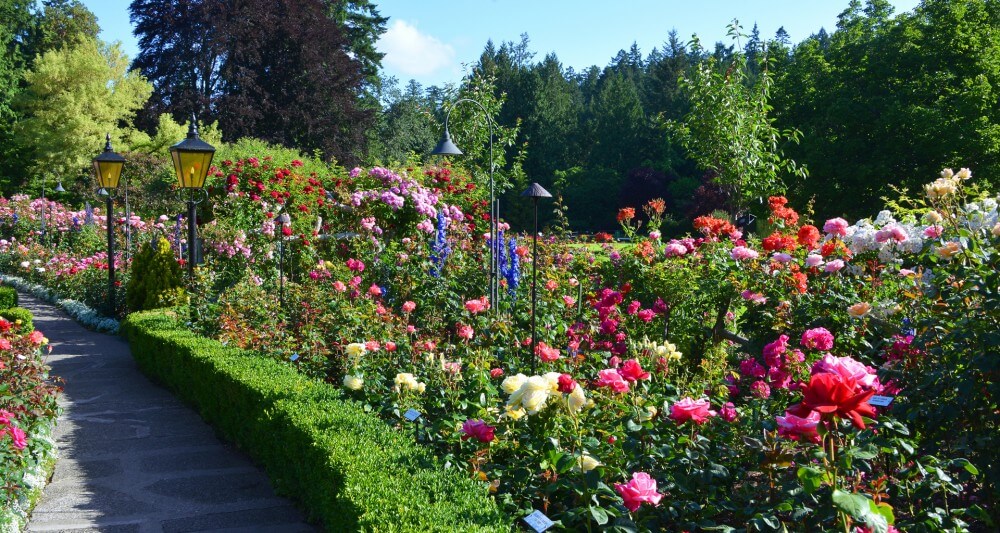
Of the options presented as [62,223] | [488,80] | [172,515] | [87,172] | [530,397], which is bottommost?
[172,515]

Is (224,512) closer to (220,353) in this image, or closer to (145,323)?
(220,353)

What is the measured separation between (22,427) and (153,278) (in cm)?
468

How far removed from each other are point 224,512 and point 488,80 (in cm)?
1483

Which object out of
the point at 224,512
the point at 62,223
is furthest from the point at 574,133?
the point at 224,512

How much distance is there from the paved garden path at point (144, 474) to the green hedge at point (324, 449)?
13 centimetres

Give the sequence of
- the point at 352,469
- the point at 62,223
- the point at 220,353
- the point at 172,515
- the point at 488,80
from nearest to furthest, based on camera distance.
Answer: the point at 352,469 < the point at 172,515 < the point at 220,353 < the point at 62,223 < the point at 488,80

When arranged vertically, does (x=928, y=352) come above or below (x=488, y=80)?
below

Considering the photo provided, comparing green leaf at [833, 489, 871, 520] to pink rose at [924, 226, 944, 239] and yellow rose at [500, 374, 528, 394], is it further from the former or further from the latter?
pink rose at [924, 226, 944, 239]

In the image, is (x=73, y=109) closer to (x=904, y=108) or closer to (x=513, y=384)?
(x=904, y=108)

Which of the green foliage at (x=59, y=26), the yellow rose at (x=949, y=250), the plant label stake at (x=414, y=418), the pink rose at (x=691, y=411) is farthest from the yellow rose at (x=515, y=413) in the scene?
the green foliage at (x=59, y=26)

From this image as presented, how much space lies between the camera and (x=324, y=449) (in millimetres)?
3107

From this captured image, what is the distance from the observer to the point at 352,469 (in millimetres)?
2836

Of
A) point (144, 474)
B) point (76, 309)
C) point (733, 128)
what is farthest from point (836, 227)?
point (76, 309)

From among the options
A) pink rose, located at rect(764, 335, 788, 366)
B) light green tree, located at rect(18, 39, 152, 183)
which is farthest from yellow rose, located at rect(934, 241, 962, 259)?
light green tree, located at rect(18, 39, 152, 183)
